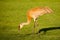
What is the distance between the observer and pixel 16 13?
19.1 ft

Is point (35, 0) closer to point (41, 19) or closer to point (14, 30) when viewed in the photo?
point (41, 19)

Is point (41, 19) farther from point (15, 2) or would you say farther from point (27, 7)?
point (15, 2)

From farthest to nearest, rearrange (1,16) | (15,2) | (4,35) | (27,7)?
1. (15,2)
2. (27,7)
3. (1,16)
4. (4,35)

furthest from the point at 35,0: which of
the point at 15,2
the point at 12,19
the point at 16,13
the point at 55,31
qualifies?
the point at 55,31

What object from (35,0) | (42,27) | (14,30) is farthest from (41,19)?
(35,0)

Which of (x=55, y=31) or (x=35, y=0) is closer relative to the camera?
(x=55, y=31)

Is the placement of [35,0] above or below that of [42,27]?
above

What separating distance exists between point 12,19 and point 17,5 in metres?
0.99

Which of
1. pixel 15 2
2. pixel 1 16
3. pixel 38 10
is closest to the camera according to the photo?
pixel 38 10

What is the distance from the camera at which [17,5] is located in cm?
632

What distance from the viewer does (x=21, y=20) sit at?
17.7ft

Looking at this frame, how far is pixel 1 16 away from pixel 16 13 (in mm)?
405

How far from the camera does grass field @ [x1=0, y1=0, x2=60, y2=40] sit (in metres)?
4.58

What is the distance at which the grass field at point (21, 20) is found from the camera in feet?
15.0
